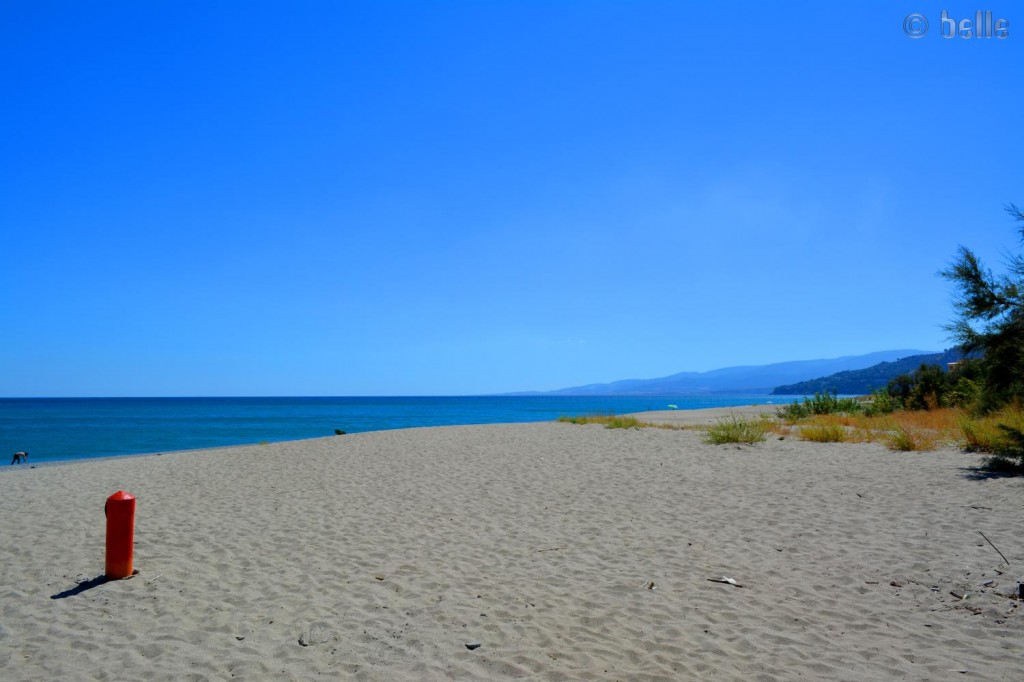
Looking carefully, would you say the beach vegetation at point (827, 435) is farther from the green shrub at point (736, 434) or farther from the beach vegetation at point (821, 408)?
the beach vegetation at point (821, 408)

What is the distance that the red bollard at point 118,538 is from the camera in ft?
17.9

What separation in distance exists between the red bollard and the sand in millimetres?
178

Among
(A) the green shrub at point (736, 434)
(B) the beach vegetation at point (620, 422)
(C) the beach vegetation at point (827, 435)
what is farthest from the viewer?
(B) the beach vegetation at point (620, 422)

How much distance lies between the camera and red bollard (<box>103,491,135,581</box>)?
215 inches

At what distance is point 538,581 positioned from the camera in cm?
527

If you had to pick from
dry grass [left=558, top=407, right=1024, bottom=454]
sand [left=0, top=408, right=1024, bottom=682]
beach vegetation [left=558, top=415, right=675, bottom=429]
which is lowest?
sand [left=0, top=408, right=1024, bottom=682]

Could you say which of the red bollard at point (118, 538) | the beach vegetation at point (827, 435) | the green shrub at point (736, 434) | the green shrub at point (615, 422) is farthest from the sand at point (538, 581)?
the green shrub at point (615, 422)

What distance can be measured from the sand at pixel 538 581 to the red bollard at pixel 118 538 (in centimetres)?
18

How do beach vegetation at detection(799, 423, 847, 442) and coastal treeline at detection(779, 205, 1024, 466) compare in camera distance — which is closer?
coastal treeline at detection(779, 205, 1024, 466)

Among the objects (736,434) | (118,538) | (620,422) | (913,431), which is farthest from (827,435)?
(118,538)

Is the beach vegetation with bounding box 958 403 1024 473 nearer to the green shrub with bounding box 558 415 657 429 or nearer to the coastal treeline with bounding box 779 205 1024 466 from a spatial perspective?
the coastal treeline with bounding box 779 205 1024 466

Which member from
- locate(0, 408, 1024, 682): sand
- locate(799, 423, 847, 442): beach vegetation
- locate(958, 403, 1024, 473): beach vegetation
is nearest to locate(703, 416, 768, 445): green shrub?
locate(799, 423, 847, 442): beach vegetation

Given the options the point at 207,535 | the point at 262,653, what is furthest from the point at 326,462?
the point at 262,653

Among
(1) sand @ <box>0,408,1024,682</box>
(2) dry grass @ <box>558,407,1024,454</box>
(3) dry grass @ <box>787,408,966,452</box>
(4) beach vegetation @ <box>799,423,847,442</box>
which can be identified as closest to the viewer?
(1) sand @ <box>0,408,1024,682</box>
